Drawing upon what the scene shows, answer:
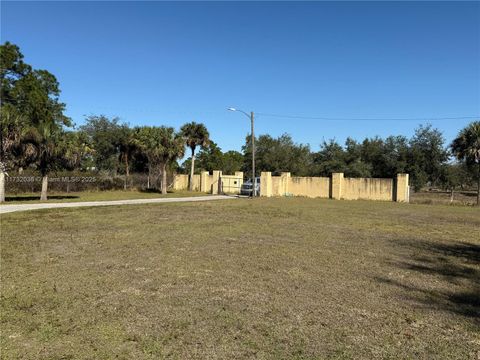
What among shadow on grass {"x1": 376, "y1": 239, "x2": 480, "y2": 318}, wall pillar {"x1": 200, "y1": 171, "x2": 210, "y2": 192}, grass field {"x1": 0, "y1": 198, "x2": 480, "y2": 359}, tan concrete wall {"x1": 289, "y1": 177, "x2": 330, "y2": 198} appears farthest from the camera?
wall pillar {"x1": 200, "y1": 171, "x2": 210, "y2": 192}

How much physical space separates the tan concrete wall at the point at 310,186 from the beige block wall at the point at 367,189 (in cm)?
172

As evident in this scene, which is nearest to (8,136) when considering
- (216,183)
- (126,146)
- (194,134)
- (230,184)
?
(216,183)

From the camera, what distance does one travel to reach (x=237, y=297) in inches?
226

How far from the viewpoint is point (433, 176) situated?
50625mm

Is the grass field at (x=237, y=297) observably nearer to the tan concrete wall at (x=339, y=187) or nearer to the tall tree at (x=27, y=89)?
the tan concrete wall at (x=339, y=187)

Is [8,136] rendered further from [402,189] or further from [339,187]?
[402,189]

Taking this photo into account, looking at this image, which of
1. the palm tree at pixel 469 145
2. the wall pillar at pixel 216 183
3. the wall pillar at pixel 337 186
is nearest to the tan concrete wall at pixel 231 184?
the wall pillar at pixel 216 183

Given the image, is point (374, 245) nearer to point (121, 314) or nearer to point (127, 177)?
point (121, 314)

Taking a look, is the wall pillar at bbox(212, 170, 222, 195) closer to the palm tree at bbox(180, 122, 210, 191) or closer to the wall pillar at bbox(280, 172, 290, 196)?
the palm tree at bbox(180, 122, 210, 191)

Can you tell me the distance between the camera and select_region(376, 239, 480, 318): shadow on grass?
5629 mm

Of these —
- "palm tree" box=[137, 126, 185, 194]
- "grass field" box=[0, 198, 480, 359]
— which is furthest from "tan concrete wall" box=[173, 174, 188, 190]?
"grass field" box=[0, 198, 480, 359]

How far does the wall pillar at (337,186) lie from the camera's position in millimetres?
35188

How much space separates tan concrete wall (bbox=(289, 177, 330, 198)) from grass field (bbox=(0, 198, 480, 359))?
25.1 m

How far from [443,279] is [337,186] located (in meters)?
28.8
